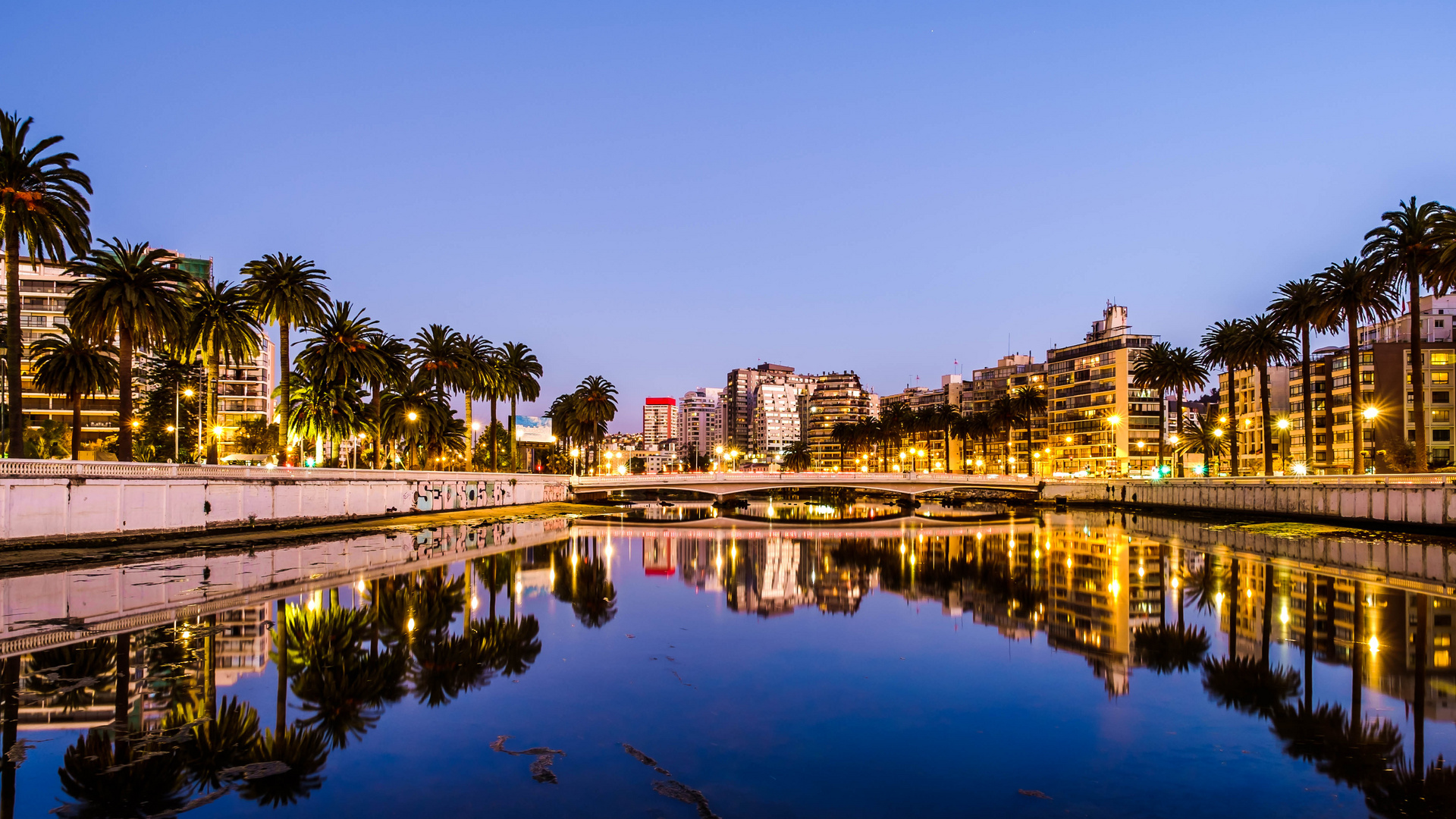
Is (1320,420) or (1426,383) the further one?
(1320,420)

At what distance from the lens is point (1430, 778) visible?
12.2 metres

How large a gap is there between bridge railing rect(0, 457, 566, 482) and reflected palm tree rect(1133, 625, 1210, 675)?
42931 millimetres

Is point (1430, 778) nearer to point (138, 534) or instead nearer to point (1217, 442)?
point (138, 534)

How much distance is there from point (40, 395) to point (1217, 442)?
8206 inches

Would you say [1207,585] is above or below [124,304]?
below

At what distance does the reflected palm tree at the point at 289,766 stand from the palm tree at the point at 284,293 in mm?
59583

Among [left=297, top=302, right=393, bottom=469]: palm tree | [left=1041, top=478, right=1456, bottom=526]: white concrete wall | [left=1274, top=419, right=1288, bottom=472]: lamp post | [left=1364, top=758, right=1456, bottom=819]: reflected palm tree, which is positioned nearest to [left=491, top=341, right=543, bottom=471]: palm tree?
[left=297, top=302, right=393, bottom=469]: palm tree

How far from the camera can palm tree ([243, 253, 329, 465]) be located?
221 feet

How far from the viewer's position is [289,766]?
12.6 m

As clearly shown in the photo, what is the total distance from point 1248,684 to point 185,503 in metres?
50.7

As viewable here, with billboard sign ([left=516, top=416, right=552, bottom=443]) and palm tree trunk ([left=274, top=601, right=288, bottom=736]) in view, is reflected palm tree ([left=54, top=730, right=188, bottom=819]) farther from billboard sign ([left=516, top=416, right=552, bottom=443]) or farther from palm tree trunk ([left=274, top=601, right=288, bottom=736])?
billboard sign ([left=516, top=416, right=552, bottom=443])

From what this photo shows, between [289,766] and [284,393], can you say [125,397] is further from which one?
[289,766]

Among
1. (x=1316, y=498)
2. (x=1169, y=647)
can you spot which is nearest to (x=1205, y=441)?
(x=1316, y=498)

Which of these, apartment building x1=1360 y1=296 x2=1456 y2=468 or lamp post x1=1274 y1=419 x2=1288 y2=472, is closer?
apartment building x1=1360 y1=296 x2=1456 y2=468
